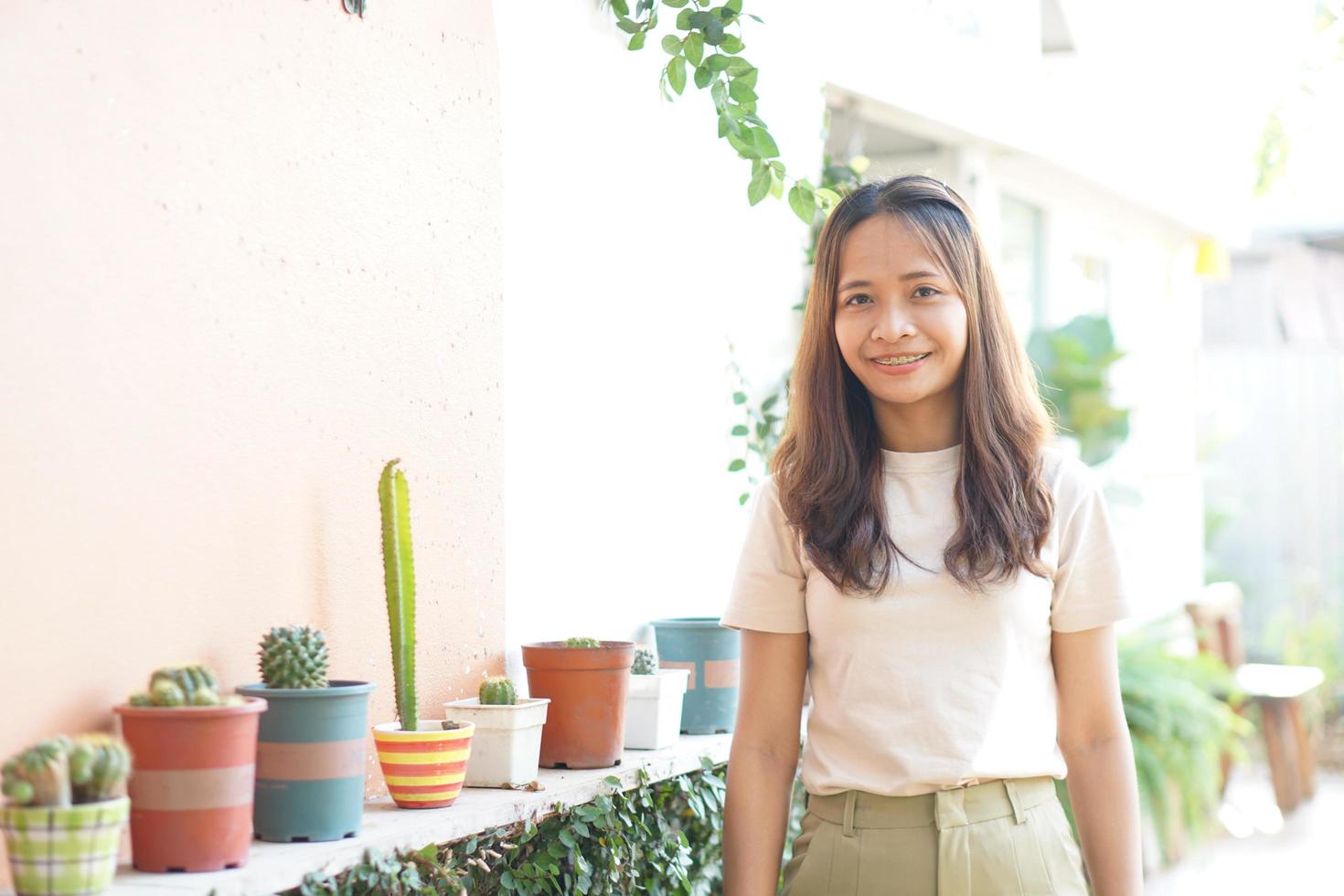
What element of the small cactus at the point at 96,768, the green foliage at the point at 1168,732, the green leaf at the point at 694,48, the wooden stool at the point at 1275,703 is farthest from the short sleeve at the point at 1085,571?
the wooden stool at the point at 1275,703

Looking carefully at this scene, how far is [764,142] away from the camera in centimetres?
248

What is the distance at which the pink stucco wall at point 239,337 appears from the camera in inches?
57.9

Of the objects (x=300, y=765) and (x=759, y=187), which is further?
(x=759, y=187)

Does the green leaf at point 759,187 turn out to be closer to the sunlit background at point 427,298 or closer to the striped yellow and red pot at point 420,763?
the sunlit background at point 427,298

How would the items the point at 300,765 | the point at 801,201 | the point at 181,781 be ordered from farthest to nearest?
the point at 801,201, the point at 300,765, the point at 181,781

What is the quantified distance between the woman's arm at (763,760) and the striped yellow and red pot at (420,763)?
37 cm

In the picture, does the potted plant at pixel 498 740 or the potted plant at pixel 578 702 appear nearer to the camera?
the potted plant at pixel 498 740

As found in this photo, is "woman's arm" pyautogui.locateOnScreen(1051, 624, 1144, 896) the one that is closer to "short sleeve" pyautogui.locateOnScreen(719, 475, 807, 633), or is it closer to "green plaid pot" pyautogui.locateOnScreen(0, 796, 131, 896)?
"short sleeve" pyautogui.locateOnScreen(719, 475, 807, 633)

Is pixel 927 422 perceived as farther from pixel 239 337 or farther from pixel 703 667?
pixel 239 337

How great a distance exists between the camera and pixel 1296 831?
21.6 ft

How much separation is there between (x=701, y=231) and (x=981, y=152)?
6.90ft

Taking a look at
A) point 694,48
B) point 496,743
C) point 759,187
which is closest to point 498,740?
point 496,743

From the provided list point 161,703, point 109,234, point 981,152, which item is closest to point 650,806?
point 161,703

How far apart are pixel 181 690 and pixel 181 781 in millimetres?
93
